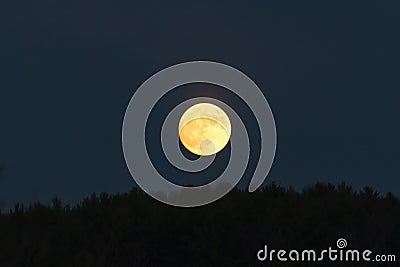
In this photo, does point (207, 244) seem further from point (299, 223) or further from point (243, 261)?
point (299, 223)

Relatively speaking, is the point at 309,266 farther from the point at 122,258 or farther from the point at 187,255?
the point at 122,258

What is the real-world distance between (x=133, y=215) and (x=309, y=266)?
4.58 metres

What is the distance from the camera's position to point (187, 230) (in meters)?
18.9

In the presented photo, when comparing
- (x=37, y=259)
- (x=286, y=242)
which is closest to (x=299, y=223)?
(x=286, y=242)

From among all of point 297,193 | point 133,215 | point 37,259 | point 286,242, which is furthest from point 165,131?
point 37,259

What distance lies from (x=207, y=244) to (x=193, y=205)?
3.14 metres

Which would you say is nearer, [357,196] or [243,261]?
[243,261]

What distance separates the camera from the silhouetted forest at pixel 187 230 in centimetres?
1778

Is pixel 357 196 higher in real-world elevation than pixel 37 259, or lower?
higher

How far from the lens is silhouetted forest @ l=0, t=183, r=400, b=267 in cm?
1778

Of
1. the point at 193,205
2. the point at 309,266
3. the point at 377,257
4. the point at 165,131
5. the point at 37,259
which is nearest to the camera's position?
the point at 37,259

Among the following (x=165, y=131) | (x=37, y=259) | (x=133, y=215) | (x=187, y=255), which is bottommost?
(x=37, y=259)

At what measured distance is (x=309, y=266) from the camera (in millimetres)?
17328

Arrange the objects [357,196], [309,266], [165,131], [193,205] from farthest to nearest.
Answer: [165,131] → [357,196] → [193,205] → [309,266]
